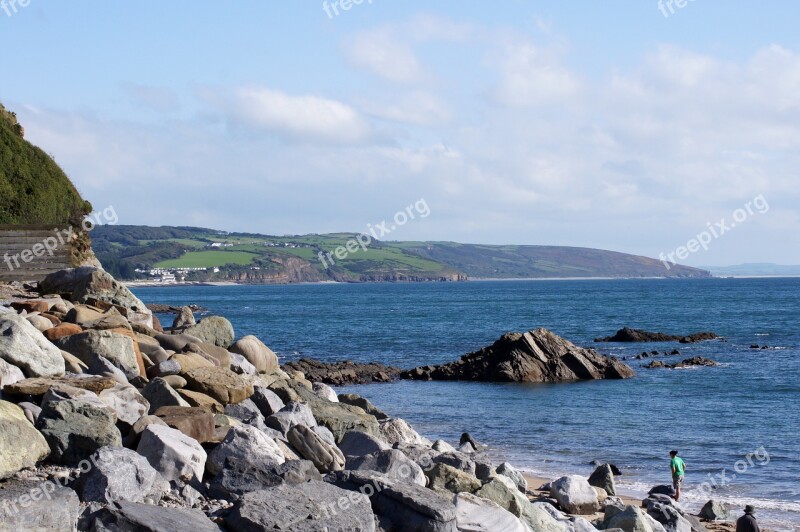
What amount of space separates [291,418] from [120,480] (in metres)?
4.33

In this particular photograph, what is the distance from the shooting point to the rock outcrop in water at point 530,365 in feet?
127

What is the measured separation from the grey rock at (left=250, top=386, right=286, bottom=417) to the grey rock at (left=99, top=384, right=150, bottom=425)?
2.61 metres

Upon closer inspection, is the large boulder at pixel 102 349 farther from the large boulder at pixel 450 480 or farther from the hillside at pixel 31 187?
the hillside at pixel 31 187

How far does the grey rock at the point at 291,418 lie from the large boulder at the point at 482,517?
330 cm

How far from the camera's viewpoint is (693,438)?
2391cm

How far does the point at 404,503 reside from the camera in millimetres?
9094

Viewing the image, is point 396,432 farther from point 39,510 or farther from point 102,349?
point 39,510

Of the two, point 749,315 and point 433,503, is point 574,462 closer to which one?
point 433,503

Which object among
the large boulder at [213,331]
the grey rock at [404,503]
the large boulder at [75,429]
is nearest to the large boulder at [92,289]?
the large boulder at [213,331]

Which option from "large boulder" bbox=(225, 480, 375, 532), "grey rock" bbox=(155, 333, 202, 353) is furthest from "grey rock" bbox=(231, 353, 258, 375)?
"large boulder" bbox=(225, 480, 375, 532)

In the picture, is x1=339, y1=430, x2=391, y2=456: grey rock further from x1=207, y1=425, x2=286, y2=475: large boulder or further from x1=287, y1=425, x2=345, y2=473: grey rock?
x1=207, y1=425, x2=286, y2=475: large boulder

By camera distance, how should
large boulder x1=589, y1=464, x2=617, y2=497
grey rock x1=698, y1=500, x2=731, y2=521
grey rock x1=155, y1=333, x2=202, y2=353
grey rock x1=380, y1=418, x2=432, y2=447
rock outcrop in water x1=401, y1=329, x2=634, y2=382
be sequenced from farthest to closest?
1. rock outcrop in water x1=401, y1=329, x2=634, y2=382
2. large boulder x1=589, y1=464, x2=617, y2=497
3. grey rock x1=155, y1=333, x2=202, y2=353
4. grey rock x1=380, y1=418, x2=432, y2=447
5. grey rock x1=698, y1=500, x2=731, y2=521

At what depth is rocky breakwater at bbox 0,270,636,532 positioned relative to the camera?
27.4ft

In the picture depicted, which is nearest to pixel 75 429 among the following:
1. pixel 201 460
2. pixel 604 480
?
pixel 201 460
